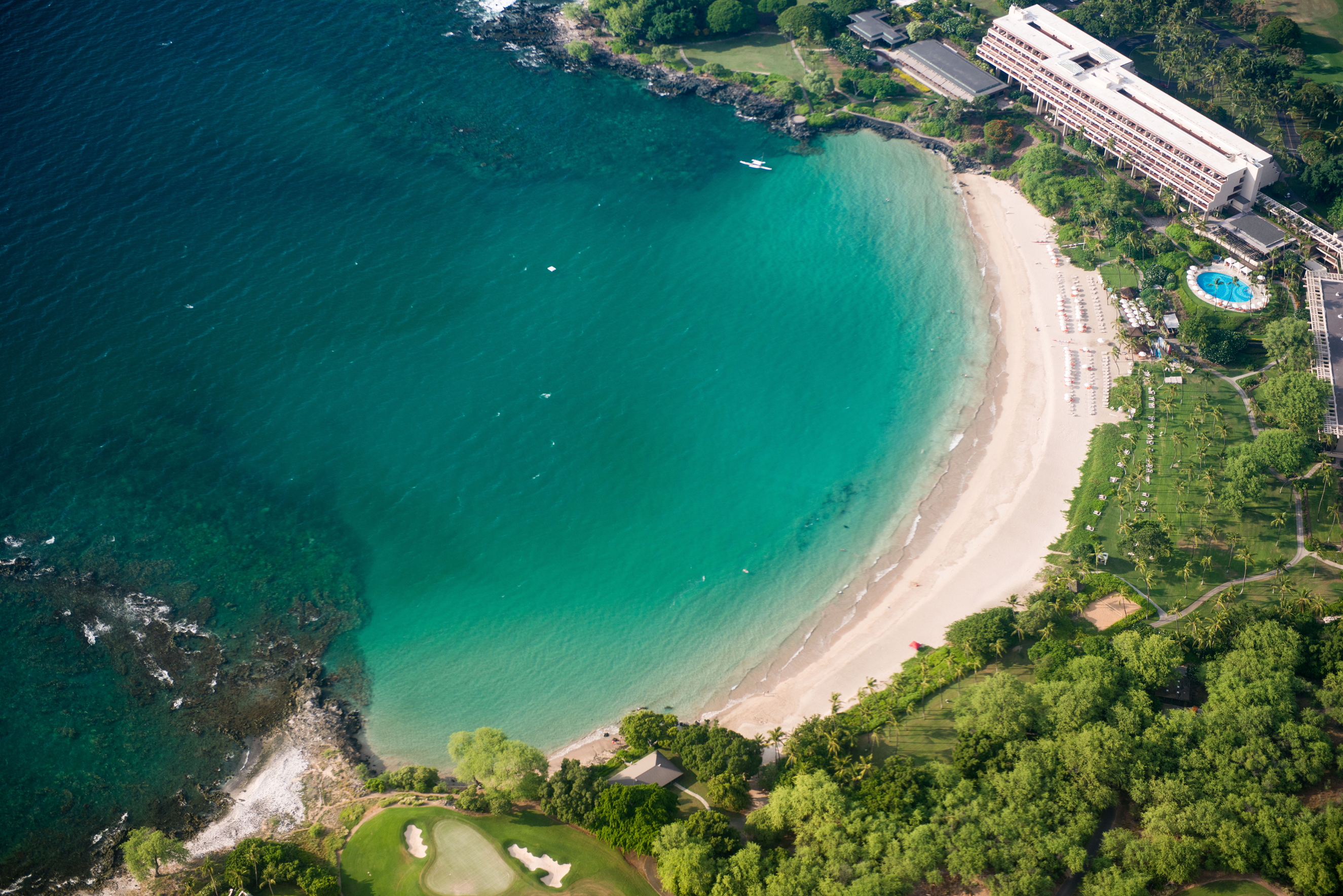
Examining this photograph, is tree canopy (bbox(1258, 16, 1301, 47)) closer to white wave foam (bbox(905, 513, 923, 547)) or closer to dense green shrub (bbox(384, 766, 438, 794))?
white wave foam (bbox(905, 513, 923, 547))

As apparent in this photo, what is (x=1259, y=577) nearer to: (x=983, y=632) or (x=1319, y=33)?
(x=983, y=632)

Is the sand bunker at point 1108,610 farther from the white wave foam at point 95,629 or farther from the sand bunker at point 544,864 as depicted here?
the white wave foam at point 95,629

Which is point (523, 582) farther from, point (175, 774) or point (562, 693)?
point (175, 774)

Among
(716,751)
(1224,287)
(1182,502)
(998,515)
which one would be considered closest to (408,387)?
(716,751)

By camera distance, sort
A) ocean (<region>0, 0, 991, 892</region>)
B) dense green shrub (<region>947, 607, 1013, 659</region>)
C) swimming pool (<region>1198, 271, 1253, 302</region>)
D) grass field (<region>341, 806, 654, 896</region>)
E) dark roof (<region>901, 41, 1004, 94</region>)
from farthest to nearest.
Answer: dark roof (<region>901, 41, 1004, 94</region>)
swimming pool (<region>1198, 271, 1253, 302</region>)
ocean (<region>0, 0, 991, 892</region>)
dense green shrub (<region>947, 607, 1013, 659</region>)
grass field (<region>341, 806, 654, 896</region>)

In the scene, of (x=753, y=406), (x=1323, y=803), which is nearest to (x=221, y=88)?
(x=753, y=406)

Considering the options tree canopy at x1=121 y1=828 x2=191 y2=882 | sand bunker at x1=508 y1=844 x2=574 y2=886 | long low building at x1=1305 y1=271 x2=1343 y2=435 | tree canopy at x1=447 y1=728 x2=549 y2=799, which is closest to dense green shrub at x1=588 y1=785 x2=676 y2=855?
sand bunker at x1=508 y1=844 x2=574 y2=886
